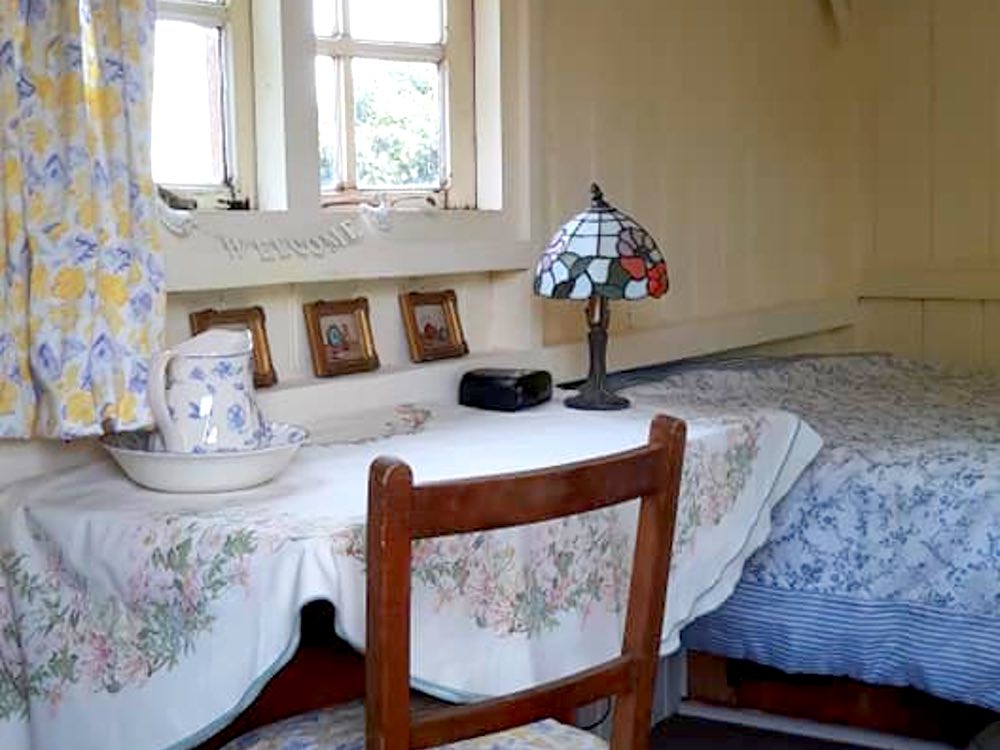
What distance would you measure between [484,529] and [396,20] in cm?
133

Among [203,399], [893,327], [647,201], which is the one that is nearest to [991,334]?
[893,327]

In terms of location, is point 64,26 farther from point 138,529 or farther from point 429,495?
point 429,495

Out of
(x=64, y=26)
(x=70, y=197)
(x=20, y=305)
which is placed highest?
(x=64, y=26)

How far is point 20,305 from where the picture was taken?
5.20 ft

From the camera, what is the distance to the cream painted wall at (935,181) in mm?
3746

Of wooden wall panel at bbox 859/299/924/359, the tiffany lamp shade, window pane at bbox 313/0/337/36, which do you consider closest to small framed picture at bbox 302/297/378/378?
the tiffany lamp shade

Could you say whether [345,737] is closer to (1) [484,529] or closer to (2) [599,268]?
(1) [484,529]

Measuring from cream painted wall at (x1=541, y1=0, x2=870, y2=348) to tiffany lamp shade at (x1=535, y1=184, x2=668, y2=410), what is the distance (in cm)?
41

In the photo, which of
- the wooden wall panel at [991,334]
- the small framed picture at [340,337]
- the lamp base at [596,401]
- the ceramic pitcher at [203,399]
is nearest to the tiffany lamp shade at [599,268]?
the lamp base at [596,401]

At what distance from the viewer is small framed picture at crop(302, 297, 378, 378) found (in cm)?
217

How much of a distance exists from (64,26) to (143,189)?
21cm

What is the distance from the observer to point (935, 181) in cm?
385

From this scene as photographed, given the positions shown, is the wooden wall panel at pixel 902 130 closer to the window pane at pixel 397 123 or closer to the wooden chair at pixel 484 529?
the window pane at pixel 397 123

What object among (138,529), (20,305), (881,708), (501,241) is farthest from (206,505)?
(881,708)
